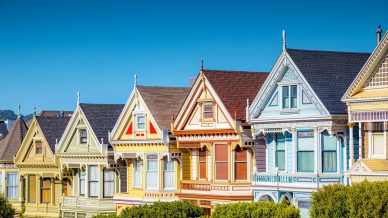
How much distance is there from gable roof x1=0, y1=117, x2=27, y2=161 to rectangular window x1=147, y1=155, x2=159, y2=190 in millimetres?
15613

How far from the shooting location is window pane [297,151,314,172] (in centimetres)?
5066

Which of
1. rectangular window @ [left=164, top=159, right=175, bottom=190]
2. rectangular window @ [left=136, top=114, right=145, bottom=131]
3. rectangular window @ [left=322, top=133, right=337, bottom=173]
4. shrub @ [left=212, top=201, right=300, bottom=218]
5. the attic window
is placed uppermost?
rectangular window @ [left=136, top=114, right=145, bottom=131]

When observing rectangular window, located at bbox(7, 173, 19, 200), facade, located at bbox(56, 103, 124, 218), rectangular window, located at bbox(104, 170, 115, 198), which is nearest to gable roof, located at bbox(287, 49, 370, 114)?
facade, located at bbox(56, 103, 124, 218)

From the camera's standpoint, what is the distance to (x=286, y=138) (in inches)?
2058

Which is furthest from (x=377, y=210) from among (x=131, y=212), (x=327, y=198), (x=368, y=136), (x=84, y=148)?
(x=84, y=148)

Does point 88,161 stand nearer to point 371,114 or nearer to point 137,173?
point 137,173

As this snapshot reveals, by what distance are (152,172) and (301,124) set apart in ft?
45.4

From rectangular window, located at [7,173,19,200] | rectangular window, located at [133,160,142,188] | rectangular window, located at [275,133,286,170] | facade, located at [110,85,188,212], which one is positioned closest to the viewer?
rectangular window, located at [275,133,286,170]

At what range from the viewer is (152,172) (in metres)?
62.1

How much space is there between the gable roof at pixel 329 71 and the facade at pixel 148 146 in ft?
37.7

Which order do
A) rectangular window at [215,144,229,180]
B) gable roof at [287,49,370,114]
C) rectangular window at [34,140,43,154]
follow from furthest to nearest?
rectangular window at [34,140,43,154]
rectangular window at [215,144,229,180]
gable roof at [287,49,370,114]

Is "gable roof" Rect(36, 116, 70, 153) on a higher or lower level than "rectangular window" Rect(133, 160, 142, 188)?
higher

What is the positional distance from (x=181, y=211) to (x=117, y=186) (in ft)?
41.6

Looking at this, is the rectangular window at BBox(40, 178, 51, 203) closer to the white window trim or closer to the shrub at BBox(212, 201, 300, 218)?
the shrub at BBox(212, 201, 300, 218)
